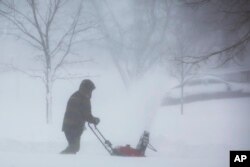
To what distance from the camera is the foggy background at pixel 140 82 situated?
1582cm

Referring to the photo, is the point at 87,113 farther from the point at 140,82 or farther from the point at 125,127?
the point at 140,82

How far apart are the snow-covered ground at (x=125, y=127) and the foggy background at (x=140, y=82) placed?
49 millimetres

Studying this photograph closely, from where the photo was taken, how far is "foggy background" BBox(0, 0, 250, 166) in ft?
51.9

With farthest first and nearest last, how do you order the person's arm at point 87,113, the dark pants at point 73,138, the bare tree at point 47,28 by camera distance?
the bare tree at point 47,28 < the dark pants at point 73,138 < the person's arm at point 87,113

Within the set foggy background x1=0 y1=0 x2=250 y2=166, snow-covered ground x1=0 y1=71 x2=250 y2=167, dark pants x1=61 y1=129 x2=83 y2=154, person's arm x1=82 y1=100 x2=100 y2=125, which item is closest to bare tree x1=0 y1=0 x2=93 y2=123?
foggy background x1=0 y1=0 x2=250 y2=166

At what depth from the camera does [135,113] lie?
73.5 feet

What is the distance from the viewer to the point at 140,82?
2438cm

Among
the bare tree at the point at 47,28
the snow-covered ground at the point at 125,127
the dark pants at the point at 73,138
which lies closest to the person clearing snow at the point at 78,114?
the dark pants at the point at 73,138

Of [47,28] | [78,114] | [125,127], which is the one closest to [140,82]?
[125,127]

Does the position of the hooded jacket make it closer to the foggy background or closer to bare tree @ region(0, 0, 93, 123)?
the foggy background

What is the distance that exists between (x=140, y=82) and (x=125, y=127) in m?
5.79

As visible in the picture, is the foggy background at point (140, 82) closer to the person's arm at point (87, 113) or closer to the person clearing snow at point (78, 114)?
the person clearing snow at point (78, 114)

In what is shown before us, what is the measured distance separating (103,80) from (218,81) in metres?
7.85

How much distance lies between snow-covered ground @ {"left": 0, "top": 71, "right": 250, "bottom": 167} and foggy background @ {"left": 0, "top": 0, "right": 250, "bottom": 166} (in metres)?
0.05
